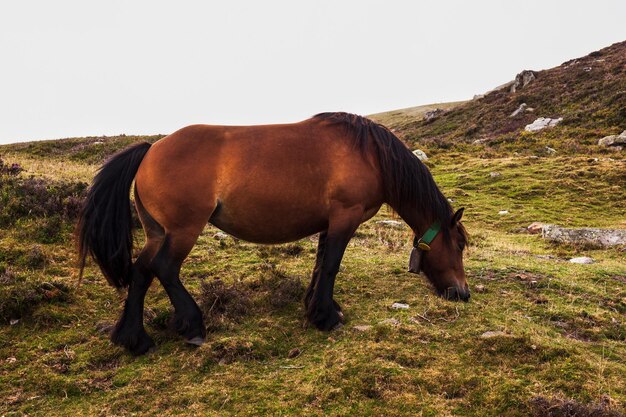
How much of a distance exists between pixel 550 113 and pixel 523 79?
36.3 feet

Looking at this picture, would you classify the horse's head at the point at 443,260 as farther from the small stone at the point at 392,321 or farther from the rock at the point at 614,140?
the rock at the point at 614,140

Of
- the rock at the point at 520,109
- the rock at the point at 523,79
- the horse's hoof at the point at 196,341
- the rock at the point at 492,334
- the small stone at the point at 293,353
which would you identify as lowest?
the rock at the point at 492,334

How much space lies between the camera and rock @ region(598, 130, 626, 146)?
2345 centimetres

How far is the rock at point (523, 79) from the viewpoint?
4394cm

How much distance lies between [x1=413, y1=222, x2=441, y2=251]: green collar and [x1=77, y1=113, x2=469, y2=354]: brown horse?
61 centimetres

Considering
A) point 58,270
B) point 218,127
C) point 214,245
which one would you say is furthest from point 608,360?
point 58,270

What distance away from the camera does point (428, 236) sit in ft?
18.0

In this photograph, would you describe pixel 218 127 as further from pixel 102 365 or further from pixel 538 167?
pixel 538 167

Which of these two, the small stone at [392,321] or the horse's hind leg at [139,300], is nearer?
the horse's hind leg at [139,300]

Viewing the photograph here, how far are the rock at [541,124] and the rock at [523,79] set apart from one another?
485 inches

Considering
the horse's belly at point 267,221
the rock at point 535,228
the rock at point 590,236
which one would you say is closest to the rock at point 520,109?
the rock at point 535,228

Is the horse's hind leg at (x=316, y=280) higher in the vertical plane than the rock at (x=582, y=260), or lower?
higher

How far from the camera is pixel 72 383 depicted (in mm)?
3938

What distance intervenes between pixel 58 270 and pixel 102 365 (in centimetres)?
270
